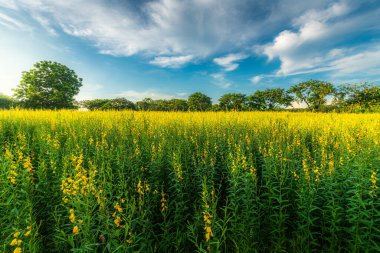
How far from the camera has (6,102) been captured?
41500 millimetres

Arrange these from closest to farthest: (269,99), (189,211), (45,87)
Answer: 1. (189,211)
2. (45,87)
3. (269,99)

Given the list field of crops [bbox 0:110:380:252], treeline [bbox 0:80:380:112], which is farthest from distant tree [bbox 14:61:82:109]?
field of crops [bbox 0:110:380:252]

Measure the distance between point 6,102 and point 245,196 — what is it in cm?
5662

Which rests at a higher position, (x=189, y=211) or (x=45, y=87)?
(x=45, y=87)

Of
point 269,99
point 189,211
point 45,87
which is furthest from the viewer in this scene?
point 269,99

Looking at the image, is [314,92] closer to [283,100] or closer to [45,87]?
[283,100]

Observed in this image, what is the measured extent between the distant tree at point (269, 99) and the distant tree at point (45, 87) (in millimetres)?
44982

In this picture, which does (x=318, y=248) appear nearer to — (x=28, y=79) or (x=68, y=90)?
(x=68, y=90)

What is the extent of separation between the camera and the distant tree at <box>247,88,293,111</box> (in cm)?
5300

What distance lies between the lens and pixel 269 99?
185 feet

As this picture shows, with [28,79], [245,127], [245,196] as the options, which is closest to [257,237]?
[245,196]

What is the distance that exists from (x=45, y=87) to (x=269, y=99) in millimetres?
55509

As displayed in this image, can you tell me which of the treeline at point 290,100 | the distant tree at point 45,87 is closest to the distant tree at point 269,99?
the treeline at point 290,100

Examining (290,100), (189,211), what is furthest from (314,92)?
(189,211)
